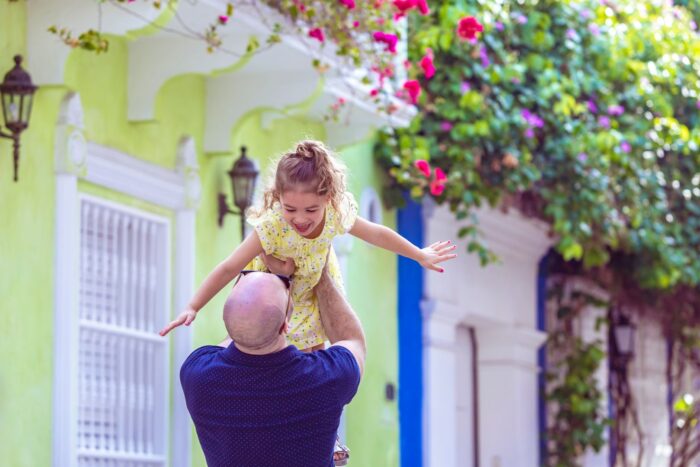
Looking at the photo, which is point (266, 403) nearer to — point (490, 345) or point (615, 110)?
point (615, 110)

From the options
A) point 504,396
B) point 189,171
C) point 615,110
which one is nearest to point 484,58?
point 615,110

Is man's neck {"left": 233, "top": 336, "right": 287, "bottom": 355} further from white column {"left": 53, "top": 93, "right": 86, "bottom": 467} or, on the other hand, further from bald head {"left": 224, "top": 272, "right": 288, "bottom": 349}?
white column {"left": 53, "top": 93, "right": 86, "bottom": 467}

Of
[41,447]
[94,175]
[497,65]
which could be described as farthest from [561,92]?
[41,447]

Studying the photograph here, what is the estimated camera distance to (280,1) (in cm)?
766

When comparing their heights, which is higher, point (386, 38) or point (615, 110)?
point (615, 110)

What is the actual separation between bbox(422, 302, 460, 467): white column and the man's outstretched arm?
6.10 metres

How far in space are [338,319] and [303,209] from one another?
1.20 feet

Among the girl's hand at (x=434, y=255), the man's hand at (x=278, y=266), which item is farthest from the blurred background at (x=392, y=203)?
the girl's hand at (x=434, y=255)

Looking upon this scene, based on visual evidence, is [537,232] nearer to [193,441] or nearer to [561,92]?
[561,92]

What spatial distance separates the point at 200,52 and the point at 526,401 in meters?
5.99

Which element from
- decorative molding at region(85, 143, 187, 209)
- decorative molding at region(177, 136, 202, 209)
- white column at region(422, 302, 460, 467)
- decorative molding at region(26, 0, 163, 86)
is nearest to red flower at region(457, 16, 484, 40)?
decorative molding at region(177, 136, 202, 209)

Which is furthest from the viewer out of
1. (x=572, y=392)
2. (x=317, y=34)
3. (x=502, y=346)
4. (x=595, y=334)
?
(x=595, y=334)

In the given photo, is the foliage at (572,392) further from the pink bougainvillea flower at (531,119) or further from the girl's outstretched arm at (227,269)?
the girl's outstretched arm at (227,269)

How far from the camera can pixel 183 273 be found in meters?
8.31
